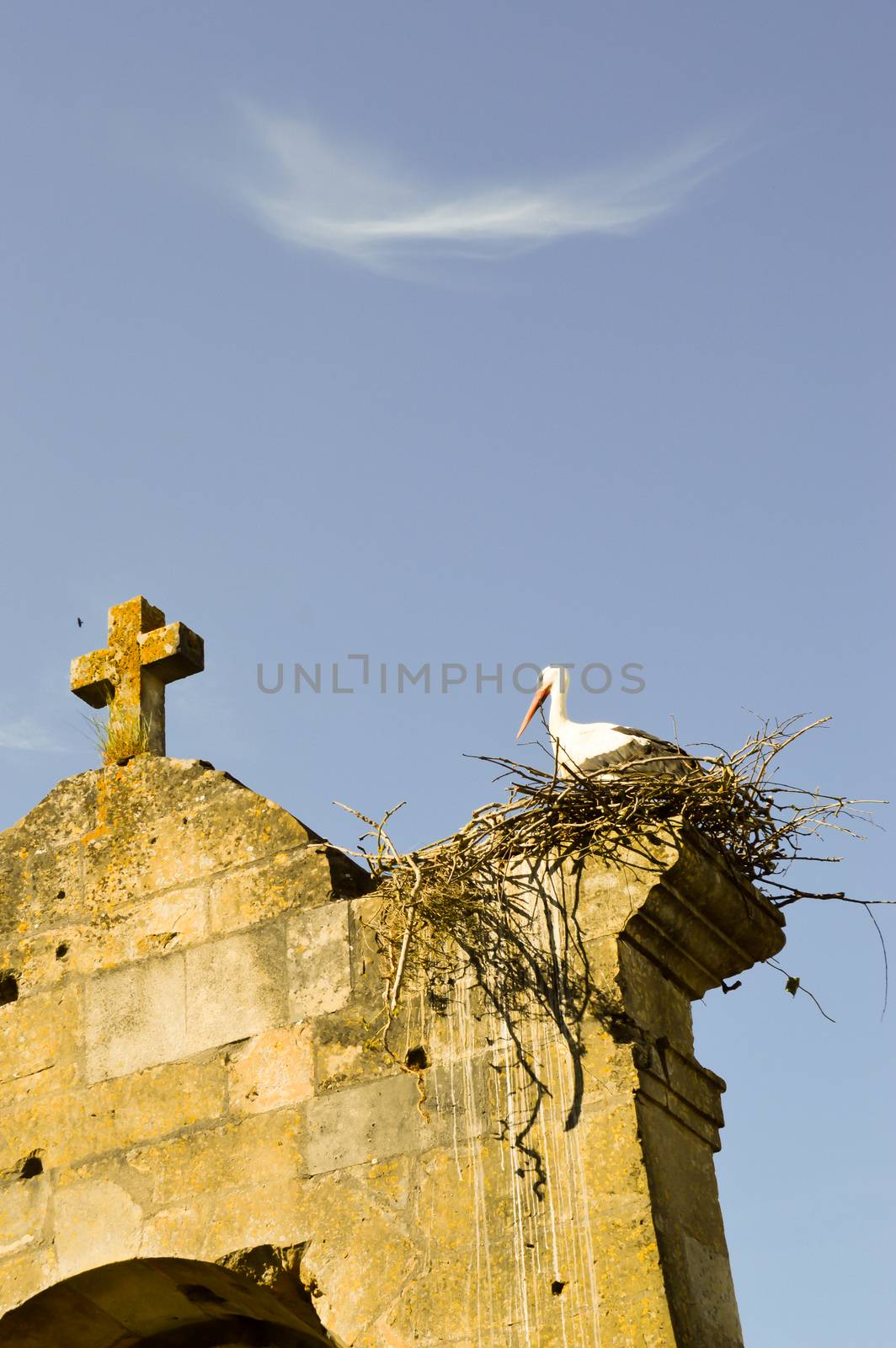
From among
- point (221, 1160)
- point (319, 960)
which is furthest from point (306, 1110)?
point (319, 960)

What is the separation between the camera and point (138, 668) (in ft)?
20.6

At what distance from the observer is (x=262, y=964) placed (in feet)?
17.6

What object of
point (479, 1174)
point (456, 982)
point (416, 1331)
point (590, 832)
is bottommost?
point (416, 1331)

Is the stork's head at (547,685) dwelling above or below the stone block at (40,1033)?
above

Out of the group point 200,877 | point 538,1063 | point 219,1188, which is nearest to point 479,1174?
point 538,1063

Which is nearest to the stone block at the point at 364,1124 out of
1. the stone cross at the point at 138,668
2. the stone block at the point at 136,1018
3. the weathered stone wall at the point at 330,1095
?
the weathered stone wall at the point at 330,1095

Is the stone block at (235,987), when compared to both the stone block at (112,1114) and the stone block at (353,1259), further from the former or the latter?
the stone block at (353,1259)

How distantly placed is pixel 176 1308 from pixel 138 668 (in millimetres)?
2224

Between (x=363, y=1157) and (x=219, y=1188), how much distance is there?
1.57ft

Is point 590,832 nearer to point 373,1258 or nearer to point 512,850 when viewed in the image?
point 512,850

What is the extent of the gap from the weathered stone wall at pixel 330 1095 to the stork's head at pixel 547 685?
1968 mm

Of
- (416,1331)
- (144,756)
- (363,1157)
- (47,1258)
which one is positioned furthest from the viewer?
(144,756)

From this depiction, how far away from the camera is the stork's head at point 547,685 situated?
738 centimetres

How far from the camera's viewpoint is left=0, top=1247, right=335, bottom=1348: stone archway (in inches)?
195
